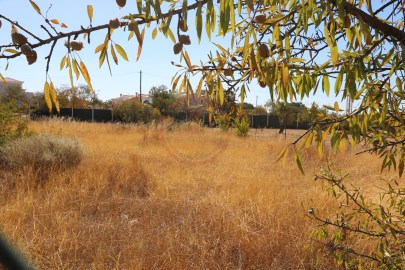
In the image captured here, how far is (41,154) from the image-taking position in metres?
5.54

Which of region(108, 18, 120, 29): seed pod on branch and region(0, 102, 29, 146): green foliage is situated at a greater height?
region(108, 18, 120, 29): seed pod on branch

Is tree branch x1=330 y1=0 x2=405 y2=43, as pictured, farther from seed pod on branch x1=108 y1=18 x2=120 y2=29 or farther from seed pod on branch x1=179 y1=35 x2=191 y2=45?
seed pod on branch x1=108 y1=18 x2=120 y2=29

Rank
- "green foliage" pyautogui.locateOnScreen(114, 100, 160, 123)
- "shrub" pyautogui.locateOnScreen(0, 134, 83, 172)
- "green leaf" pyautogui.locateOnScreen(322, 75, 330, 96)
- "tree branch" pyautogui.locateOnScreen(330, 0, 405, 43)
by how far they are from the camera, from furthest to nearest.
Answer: "green foliage" pyautogui.locateOnScreen(114, 100, 160, 123) → "shrub" pyautogui.locateOnScreen(0, 134, 83, 172) → "green leaf" pyautogui.locateOnScreen(322, 75, 330, 96) → "tree branch" pyautogui.locateOnScreen(330, 0, 405, 43)

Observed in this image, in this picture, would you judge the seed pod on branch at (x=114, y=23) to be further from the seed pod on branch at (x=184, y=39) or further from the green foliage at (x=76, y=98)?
the green foliage at (x=76, y=98)

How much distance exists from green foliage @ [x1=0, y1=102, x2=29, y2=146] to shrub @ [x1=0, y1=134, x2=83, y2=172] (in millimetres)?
436

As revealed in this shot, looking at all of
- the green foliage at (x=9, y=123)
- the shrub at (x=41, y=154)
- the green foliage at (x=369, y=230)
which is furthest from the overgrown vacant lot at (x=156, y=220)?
the green foliage at (x=9, y=123)

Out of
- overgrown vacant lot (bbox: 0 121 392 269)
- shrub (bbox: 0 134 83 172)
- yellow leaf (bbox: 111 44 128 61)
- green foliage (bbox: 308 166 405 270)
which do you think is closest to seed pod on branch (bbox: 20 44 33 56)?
yellow leaf (bbox: 111 44 128 61)

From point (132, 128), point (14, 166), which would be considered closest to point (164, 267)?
point (14, 166)

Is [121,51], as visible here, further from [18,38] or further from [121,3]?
[18,38]

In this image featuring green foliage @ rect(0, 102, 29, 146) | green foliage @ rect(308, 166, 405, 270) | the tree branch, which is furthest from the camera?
green foliage @ rect(0, 102, 29, 146)

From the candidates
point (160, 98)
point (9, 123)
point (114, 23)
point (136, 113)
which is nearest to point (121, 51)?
point (114, 23)

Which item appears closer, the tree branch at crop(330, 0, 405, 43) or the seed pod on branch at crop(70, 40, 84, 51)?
the seed pod on branch at crop(70, 40, 84, 51)

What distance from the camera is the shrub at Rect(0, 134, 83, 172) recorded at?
536cm

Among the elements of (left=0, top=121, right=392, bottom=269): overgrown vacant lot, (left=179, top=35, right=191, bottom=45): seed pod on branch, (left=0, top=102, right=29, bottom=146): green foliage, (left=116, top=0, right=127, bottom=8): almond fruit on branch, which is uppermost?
(left=116, top=0, right=127, bottom=8): almond fruit on branch
